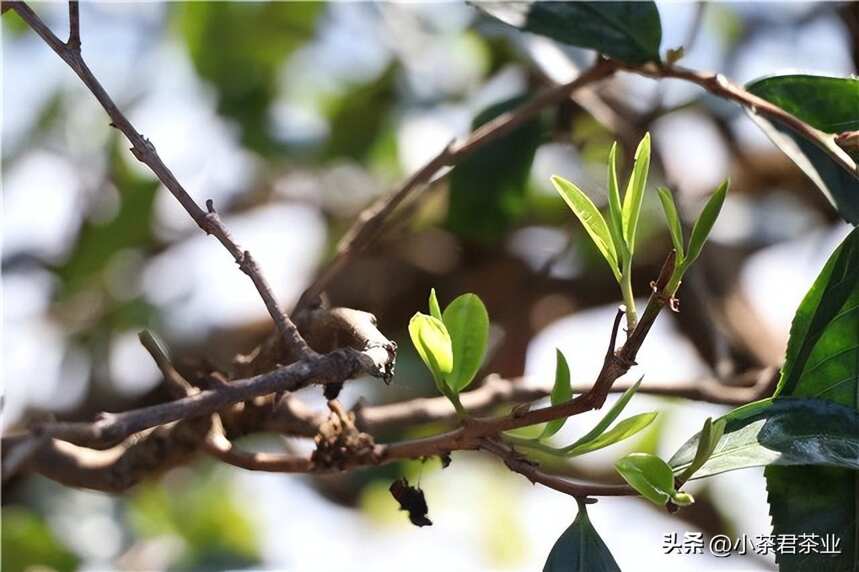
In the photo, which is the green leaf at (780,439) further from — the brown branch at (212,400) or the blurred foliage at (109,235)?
the blurred foliage at (109,235)

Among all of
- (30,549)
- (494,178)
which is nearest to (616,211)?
(494,178)

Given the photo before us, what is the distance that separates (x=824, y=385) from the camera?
0.54 m

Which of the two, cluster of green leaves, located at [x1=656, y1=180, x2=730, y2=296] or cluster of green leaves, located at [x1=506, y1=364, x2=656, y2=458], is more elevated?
cluster of green leaves, located at [x1=656, y1=180, x2=730, y2=296]

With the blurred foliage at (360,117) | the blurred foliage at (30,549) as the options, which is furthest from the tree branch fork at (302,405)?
the blurred foliage at (360,117)

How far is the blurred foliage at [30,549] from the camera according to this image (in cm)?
94

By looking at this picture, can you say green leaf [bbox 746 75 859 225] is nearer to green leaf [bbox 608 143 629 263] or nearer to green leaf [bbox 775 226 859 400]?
green leaf [bbox 775 226 859 400]

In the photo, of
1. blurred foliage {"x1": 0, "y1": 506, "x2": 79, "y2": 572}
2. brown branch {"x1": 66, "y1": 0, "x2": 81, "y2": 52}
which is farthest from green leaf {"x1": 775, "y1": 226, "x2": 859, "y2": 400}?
blurred foliage {"x1": 0, "y1": 506, "x2": 79, "y2": 572}

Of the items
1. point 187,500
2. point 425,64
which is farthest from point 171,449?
point 425,64

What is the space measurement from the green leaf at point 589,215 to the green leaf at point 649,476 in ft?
0.29

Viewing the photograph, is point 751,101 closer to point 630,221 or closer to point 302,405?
point 630,221

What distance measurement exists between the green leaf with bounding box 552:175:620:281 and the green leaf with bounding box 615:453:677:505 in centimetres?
9

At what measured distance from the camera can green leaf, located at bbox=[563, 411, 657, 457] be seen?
494 mm

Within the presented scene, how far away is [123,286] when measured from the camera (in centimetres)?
129

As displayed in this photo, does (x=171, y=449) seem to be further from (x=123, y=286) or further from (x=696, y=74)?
(x=123, y=286)
